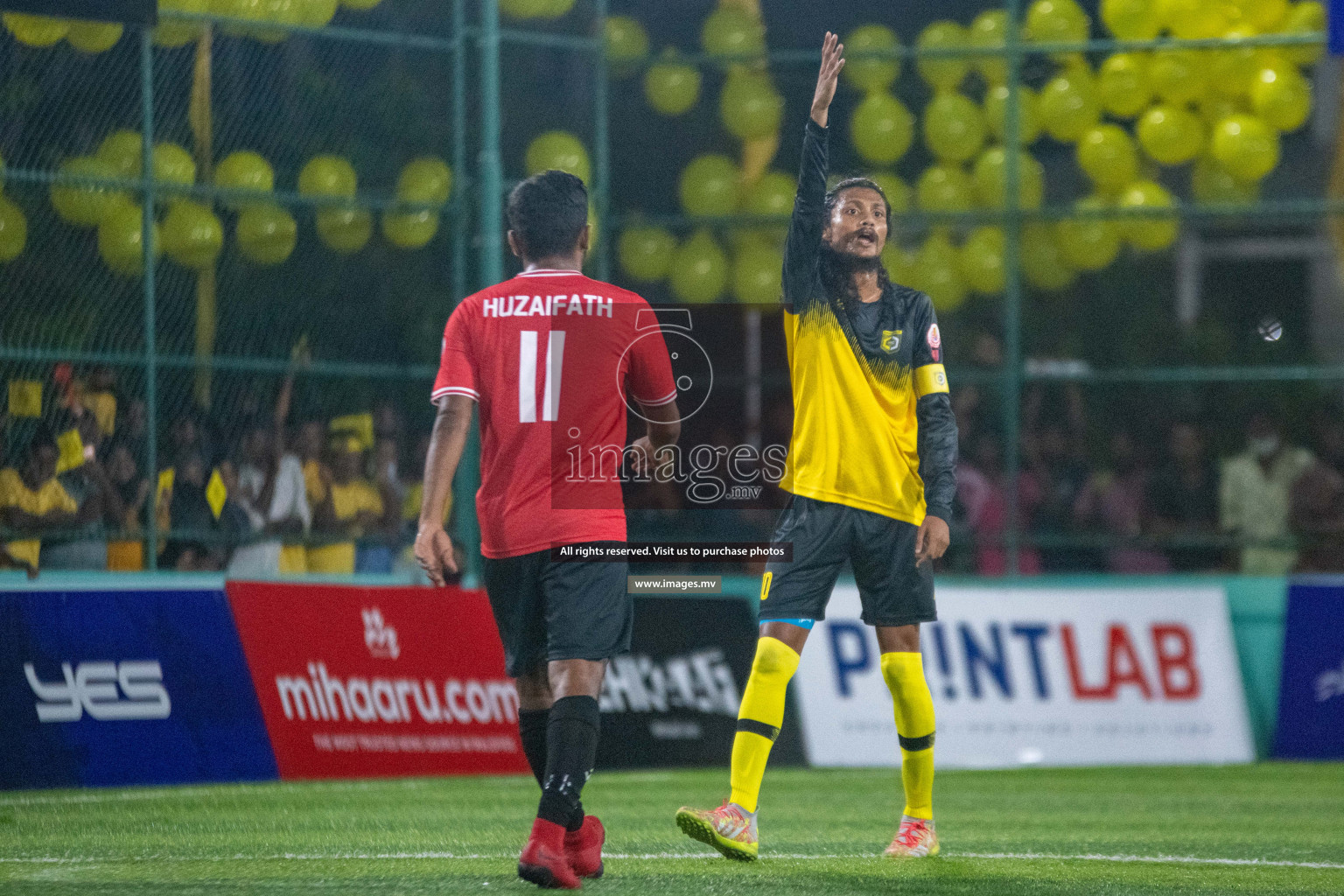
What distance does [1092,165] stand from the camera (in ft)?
35.3

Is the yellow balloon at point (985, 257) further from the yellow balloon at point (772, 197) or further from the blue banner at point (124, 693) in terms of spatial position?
the blue banner at point (124, 693)

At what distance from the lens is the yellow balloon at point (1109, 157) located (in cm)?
1070

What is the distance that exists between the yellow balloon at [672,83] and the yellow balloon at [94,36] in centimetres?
342

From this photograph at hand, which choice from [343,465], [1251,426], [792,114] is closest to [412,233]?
[343,465]

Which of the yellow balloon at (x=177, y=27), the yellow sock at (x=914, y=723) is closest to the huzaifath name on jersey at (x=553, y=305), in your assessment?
the yellow sock at (x=914, y=723)

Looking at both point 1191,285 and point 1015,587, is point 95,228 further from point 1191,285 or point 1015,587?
point 1191,285

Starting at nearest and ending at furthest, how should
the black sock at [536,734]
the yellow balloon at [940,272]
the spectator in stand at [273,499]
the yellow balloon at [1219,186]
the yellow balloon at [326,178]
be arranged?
the black sock at [536,734]
the spectator in stand at [273,499]
the yellow balloon at [326,178]
the yellow balloon at [1219,186]
the yellow balloon at [940,272]

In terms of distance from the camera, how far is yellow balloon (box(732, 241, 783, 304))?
431 inches

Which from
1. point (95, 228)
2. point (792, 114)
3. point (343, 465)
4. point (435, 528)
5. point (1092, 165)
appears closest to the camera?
point (435, 528)

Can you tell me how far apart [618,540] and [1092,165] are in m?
6.72

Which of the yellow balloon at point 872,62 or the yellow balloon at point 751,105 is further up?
the yellow balloon at point 872,62

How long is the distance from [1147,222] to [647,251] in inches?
120

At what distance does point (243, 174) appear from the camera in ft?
32.3

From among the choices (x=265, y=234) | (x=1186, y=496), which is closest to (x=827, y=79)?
(x=265, y=234)
